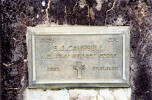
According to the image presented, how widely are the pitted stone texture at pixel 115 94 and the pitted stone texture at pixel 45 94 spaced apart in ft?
0.85

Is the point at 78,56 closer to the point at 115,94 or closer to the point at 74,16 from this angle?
the point at 74,16

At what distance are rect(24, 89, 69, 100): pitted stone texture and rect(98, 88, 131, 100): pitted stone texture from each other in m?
→ 0.26

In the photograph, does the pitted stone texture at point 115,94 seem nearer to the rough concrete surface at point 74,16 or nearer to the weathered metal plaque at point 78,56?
the weathered metal plaque at point 78,56

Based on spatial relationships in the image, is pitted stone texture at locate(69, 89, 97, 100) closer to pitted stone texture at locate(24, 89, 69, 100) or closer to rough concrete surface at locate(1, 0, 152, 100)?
pitted stone texture at locate(24, 89, 69, 100)

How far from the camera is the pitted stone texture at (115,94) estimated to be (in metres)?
2.15

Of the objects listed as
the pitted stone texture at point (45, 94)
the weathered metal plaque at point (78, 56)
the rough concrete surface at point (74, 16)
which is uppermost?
the rough concrete surface at point (74, 16)

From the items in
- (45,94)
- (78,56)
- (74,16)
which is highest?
(74,16)

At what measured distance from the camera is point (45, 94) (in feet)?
7.05

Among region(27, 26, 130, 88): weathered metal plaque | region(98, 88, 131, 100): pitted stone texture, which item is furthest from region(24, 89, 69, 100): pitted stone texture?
region(98, 88, 131, 100): pitted stone texture

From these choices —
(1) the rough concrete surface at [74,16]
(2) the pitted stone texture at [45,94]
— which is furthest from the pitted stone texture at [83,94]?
(1) the rough concrete surface at [74,16]

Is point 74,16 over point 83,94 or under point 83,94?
over

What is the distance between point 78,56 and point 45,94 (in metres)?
0.37

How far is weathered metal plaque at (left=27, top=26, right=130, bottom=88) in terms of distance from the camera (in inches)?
82.7

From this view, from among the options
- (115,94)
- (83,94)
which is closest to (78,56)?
(83,94)
